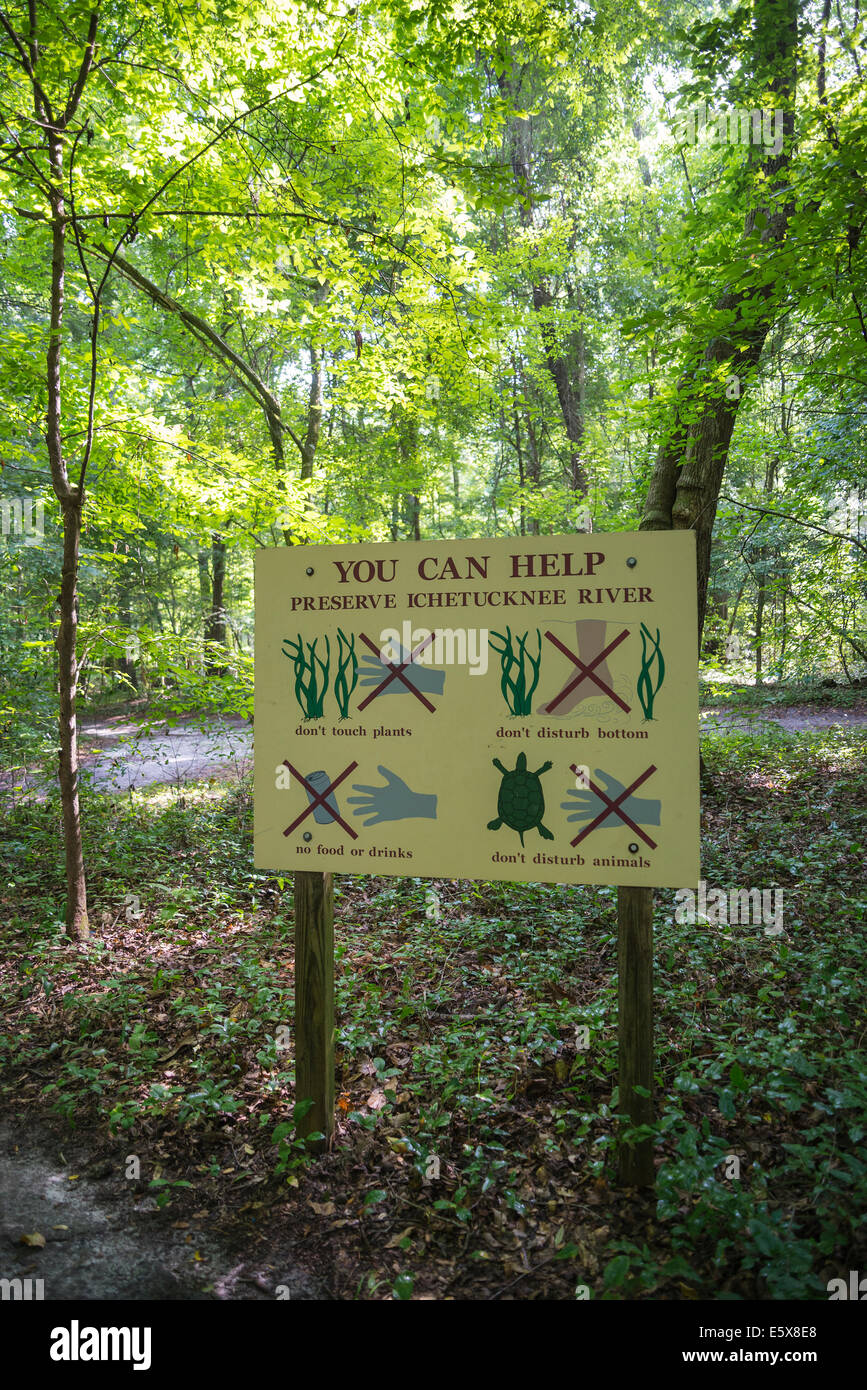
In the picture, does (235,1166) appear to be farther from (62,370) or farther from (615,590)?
(62,370)

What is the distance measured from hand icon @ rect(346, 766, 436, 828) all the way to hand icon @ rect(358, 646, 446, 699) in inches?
13.8

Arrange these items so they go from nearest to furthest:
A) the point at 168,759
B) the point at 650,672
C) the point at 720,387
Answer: the point at 650,672, the point at 720,387, the point at 168,759

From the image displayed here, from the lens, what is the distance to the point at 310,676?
2943 millimetres

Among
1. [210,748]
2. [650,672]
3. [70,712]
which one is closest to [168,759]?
[210,748]

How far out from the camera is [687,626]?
256 centimetres

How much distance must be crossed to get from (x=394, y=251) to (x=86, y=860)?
→ 251 inches

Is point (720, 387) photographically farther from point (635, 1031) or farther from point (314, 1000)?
point (314, 1000)

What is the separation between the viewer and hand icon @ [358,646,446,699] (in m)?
2.82

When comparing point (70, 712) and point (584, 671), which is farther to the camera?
point (70, 712)

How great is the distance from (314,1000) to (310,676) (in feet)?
4.77

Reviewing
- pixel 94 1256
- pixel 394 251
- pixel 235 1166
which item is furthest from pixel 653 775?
pixel 394 251

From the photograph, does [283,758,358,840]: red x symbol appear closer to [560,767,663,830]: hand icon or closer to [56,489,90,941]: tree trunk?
[560,767,663,830]: hand icon

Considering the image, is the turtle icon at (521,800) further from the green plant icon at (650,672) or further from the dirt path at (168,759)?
the dirt path at (168,759)
